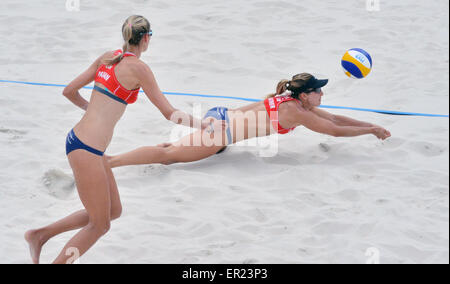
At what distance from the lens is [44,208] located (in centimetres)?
444

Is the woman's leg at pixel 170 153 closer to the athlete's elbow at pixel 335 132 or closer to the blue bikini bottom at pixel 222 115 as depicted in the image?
the blue bikini bottom at pixel 222 115

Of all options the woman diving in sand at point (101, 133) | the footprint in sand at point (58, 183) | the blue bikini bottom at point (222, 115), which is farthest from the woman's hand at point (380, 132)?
the footprint in sand at point (58, 183)

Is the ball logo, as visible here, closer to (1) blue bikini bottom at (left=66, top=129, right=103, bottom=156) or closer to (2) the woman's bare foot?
Result: (1) blue bikini bottom at (left=66, top=129, right=103, bottom=156)

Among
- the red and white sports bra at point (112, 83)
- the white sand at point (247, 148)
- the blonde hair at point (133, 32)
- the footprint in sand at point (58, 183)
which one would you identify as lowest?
the footprint in sand at point (58, 183)

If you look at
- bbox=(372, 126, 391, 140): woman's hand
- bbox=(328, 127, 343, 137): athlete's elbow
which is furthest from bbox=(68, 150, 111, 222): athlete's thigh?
bbox=(372, 126, 391, 140): woman's hand

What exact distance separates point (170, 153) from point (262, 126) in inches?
29.4

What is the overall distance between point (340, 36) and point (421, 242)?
407 centimetres

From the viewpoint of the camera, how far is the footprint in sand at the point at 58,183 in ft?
15.3

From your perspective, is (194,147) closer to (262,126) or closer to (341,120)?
(262,126)

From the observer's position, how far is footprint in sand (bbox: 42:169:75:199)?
4664mm

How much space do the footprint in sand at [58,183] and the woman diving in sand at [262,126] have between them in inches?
13.9

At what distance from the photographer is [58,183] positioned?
188 inches

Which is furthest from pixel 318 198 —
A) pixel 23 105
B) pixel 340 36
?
pixel 340 36

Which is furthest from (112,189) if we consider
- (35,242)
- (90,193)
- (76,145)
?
(35,242)
